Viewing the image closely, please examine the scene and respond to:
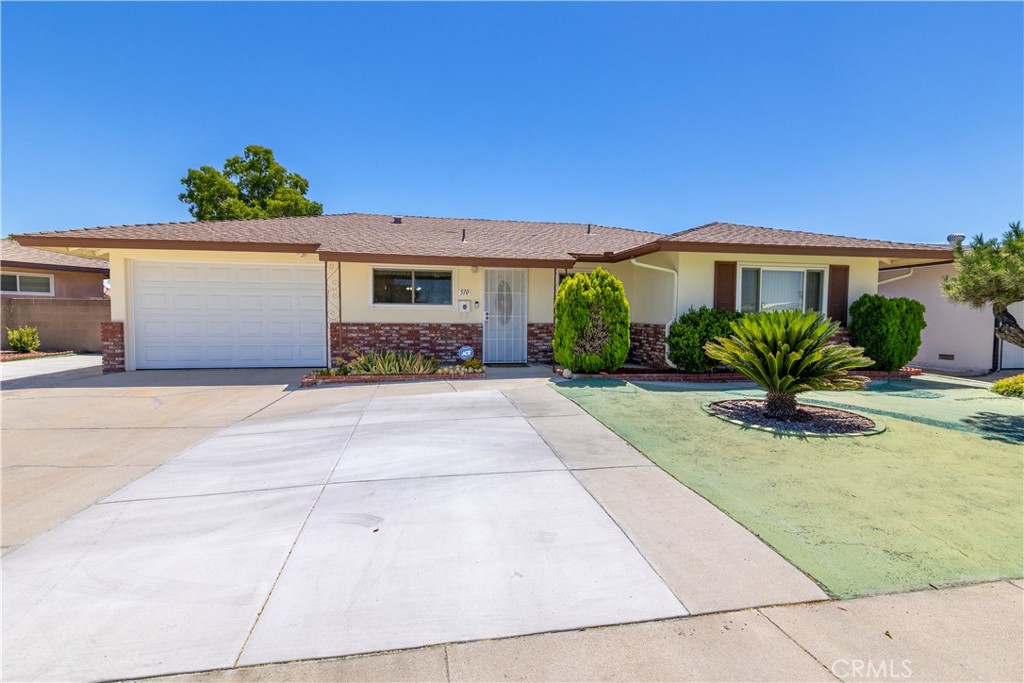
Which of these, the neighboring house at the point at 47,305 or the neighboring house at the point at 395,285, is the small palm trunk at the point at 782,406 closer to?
the neighboring house at the point at 395,285

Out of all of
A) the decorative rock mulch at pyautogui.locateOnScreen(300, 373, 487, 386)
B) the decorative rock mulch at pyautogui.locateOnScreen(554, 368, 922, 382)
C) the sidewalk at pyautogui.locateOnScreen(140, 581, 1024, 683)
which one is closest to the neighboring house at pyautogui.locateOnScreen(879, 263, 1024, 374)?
the decorative rock mulch at pyautogui.locateOnScreen(554, 368, 922, 382)

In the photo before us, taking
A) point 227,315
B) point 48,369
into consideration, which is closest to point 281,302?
point 227,315

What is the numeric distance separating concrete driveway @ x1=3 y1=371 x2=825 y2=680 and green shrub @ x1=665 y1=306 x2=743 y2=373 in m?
5.12

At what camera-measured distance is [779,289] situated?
36.0ft

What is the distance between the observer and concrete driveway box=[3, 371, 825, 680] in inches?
93.9

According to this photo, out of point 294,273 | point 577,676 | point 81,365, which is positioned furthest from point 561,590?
point 81,365

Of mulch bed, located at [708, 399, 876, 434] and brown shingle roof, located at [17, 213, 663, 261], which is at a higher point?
brown shingle roof, located at [17, 213, 663, 261]

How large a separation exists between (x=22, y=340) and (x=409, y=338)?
13.1 m

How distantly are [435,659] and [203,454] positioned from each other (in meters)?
4.18

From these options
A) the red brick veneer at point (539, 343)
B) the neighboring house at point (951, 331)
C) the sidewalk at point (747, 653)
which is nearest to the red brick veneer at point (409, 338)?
the red brick veneer at point (539, 343)

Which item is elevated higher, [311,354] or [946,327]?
[946,327]

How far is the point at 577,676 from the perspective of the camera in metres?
2.07

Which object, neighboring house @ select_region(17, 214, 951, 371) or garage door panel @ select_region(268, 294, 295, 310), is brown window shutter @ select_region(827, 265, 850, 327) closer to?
neighboring house @ select_region(17, 214, 951, 371)

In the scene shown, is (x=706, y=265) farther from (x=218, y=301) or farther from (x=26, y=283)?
(x=26, y=283)
